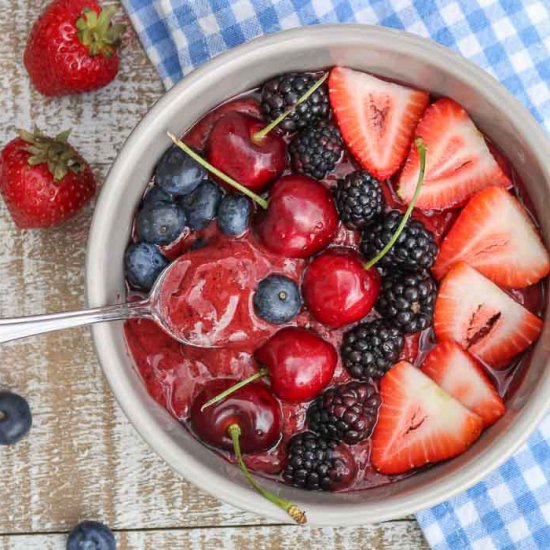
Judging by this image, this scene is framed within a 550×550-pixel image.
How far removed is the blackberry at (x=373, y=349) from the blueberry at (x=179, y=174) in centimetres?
32

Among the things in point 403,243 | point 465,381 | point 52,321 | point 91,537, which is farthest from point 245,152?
point 91,537

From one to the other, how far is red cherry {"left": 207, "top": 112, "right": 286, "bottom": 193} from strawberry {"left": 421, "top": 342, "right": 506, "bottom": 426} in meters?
0.37

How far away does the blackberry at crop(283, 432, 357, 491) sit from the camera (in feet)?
4.34

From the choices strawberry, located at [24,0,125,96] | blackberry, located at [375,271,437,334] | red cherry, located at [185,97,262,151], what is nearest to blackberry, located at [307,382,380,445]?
blackberry, located at [375,271,437,334]

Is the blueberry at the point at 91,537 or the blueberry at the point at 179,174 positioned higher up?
the blueberry at the point at 179,174

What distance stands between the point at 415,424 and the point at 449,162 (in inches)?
15.5

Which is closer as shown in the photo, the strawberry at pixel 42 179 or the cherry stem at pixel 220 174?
the cherry stem at pixel 220 174

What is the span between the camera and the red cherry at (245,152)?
1.30 meters

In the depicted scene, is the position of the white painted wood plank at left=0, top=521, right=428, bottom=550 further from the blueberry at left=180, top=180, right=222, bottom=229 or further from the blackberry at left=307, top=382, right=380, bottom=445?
the blueberry at left=180, top=180, right=222, bottom=229

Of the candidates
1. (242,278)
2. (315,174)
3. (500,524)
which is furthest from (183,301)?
(500,524)

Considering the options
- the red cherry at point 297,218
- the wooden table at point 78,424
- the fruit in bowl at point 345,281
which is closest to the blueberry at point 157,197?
the fruit in bowl at point 345,281

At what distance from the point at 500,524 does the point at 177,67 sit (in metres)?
0.95

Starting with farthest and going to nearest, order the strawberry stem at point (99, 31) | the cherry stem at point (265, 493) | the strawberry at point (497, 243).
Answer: the strawberry stem at point (99, 31)
the strawberry at point (497, 243)
the cherry stem at point (265, 493)

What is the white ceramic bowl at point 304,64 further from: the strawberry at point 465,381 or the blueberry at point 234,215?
the blueberry at point 234,215
